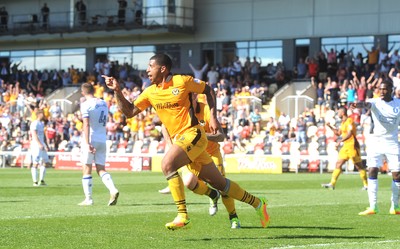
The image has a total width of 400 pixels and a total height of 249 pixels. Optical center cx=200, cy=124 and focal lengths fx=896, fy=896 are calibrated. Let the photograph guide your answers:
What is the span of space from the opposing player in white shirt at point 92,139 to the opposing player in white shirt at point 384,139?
512cm

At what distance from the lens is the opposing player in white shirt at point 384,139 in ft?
52.7

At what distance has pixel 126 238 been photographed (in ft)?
38.2

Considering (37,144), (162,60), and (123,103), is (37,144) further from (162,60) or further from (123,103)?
(162,60)

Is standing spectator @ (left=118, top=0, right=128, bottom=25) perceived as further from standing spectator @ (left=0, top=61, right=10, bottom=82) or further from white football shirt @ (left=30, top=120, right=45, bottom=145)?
white football shirt @ (left=30, top=120, right=45, bottom=145)

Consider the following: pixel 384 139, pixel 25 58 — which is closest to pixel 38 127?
pixel 384 139

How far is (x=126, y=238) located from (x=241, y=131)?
3222 centimetres

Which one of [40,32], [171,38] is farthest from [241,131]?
[40,32]

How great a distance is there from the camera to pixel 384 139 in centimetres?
1622

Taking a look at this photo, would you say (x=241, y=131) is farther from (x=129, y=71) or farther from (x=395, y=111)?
(x=395, y=111)

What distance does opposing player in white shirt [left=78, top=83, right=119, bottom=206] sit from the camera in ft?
59.2

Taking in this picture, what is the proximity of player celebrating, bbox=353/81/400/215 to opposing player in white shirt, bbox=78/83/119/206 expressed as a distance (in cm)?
512

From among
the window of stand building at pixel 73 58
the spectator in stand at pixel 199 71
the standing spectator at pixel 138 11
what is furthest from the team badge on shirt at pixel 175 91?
the window of stand building at pixel 73 58

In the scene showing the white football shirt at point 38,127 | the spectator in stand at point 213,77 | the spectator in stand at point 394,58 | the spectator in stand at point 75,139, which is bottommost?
the spectator in stand at point 75,139

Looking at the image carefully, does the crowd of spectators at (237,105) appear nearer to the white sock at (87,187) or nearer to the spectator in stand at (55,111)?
the spectator in stand at (55,111)
